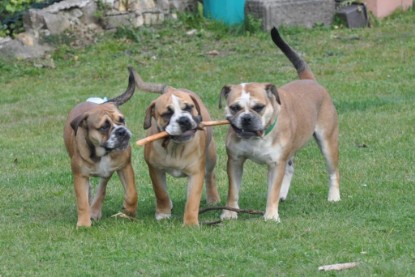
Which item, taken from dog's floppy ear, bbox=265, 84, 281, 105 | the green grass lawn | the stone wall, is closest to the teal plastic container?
the green grass lawn

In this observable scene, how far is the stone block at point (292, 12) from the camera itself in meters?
18.9

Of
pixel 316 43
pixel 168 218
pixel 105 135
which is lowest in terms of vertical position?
pixel 316 43

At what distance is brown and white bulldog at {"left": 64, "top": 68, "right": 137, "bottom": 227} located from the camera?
8984 millimetres

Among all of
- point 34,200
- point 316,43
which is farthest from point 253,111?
point 316,43

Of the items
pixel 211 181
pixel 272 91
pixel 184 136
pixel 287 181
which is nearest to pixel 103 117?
pixel 184 136

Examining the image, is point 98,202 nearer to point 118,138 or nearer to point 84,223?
point 84,223

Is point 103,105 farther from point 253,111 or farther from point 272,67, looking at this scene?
point 272,67

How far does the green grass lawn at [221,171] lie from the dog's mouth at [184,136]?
732 mm

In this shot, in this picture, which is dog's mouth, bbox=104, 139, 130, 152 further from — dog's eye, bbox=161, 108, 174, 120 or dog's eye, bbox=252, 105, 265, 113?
dog's eye, bbox=252, 105, 265, 113

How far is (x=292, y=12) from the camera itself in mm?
19188

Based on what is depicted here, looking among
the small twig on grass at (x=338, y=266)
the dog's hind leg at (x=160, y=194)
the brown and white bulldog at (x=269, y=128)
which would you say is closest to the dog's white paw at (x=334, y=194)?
the brown and white bulldog at (x=269, y=128)

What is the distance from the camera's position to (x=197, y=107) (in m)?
9.27

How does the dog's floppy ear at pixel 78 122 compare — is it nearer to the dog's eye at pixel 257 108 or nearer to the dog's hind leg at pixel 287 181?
the dog's eye at pixel 257 108

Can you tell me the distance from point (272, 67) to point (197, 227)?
860 centimetres
